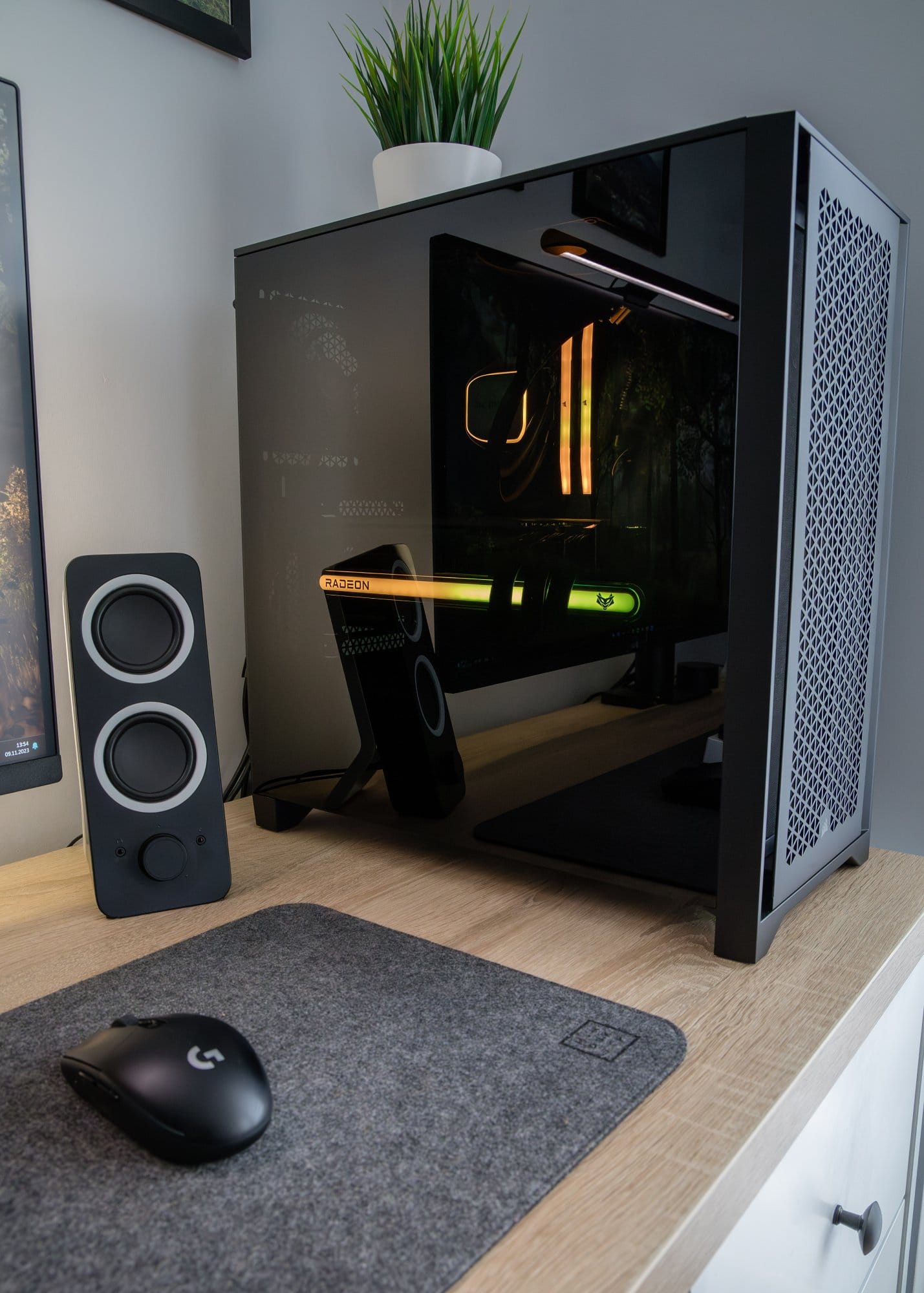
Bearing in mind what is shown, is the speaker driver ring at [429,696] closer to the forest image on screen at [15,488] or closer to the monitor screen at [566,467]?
the monitor screen at [566,467]

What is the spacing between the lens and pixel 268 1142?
0.41 metres

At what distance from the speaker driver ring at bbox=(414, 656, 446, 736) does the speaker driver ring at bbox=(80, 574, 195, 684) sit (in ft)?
0.61

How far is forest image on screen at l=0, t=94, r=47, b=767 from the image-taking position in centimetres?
71

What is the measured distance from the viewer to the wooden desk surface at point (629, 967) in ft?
1.22

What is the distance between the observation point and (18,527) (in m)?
0.73

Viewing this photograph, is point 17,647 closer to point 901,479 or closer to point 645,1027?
point 645,1027

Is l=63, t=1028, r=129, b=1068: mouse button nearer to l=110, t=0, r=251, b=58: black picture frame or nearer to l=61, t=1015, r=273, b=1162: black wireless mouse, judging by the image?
l=61, t=1015, r=273, b=1162: black wireless mouse

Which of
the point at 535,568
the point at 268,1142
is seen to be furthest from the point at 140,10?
the point at 268,1142

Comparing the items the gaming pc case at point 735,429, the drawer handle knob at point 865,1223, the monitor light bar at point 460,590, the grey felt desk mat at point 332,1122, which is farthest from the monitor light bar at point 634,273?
the drawer handle knob at point 865,1223

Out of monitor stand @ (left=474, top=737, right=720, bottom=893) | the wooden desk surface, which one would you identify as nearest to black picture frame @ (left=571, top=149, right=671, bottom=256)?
monitor stand @ (left=474, top=737, right=720, bottom=893)

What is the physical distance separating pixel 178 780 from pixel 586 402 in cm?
42

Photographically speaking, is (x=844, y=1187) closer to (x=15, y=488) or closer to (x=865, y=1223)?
(x=865, y=1223)

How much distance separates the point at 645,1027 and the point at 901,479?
59 centimetres

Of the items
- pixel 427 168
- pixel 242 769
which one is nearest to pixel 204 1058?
pixel 242 769
